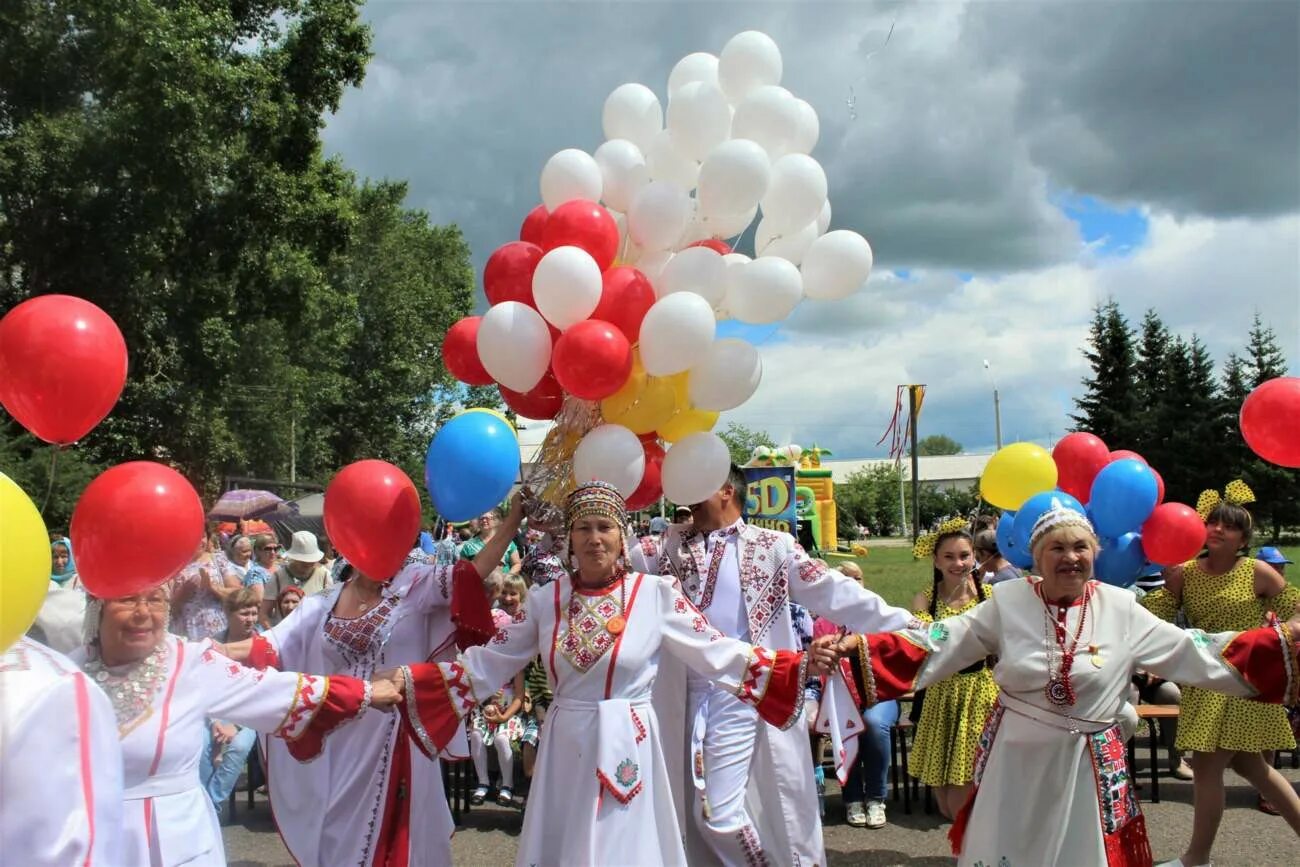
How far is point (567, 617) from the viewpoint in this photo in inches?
149

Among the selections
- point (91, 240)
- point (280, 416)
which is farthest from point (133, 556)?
point (280, 416)

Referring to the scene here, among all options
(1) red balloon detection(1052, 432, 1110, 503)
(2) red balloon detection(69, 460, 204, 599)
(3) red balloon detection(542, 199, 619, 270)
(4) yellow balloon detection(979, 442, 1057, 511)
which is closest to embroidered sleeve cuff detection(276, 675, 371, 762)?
(2) red balloon detection(69, 460, 204, 599)

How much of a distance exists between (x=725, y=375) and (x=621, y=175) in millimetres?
1132

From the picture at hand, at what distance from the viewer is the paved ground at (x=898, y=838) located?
18.1 ft

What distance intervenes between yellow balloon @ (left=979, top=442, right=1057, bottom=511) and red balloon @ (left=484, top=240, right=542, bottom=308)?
117 inches

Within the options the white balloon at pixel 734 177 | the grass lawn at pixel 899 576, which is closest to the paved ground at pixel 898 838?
the white balloon at pixel 734 177

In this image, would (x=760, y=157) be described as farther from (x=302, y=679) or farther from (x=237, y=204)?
(x=237, y=204)

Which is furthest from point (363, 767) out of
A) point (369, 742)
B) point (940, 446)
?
point (940, 446)

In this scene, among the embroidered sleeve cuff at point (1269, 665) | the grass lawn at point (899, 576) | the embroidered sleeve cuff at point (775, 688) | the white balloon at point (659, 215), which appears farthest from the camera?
the grass lawn at point (899, 576)

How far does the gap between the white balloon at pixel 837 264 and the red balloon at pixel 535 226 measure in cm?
126

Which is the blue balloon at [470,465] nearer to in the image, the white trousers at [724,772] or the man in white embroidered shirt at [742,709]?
the man in white embroidered shirt at [742,709]

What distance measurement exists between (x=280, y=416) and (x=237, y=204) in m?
14.2

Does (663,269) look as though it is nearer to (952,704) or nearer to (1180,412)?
(952,704)

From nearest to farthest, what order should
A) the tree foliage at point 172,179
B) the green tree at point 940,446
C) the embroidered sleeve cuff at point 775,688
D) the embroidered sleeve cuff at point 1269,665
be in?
the embroidered sleeve cuff at point 1269,665 < the embroidered sleeve cuff at point 775,688 < the tree foliage at point 172,179 < the green tree at point 940,446
